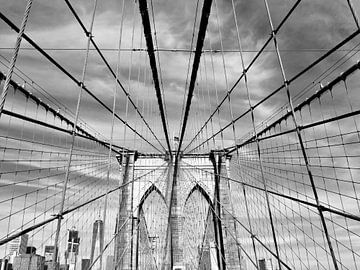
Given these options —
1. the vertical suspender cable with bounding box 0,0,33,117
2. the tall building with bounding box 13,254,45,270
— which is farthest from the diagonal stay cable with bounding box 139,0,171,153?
the tall building with bounding box 13,254,45,270

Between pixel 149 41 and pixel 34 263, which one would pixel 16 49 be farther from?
pixel 34 263

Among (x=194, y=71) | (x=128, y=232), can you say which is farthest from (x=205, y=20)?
(x=128, y=232)

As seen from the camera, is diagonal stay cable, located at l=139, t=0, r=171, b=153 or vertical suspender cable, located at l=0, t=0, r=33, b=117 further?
diagonal stay cable, located at l=139, t=0, r=171, b=153

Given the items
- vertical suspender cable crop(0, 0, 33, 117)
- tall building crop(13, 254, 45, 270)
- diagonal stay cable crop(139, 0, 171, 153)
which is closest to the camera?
vertical suspender cable crop(0, 0, 33, 117)

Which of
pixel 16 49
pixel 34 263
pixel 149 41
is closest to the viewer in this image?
pixel 16 49

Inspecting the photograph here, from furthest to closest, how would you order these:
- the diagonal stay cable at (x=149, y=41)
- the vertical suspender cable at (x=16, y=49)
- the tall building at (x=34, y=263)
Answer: the tall building at (x=34, y=263) → the diagonal stay cable at (x=149, y=41) → the vertical suspender cable at (x=16, y=49)

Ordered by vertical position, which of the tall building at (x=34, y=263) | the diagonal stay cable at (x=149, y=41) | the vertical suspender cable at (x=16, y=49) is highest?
the diagonal stay cable at (x=149, y=41)

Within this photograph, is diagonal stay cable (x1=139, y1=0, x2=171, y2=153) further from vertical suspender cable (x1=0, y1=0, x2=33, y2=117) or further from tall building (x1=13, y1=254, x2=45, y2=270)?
tall building (x1=13, y1=254, x2=45, y2=270)

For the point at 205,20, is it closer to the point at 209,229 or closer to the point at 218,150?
the point at 218,150

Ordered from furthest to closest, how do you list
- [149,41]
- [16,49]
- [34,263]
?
[34,263] → [149,41] → [16,49]

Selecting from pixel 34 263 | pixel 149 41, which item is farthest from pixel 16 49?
pixel 34 263

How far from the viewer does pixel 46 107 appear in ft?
16.6

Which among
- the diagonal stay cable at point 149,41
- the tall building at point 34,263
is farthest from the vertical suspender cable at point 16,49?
the tall building at point 34,263

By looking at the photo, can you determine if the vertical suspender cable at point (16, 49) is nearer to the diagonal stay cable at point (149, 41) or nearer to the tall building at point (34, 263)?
the diagonal stay cable at point (149, 41)
